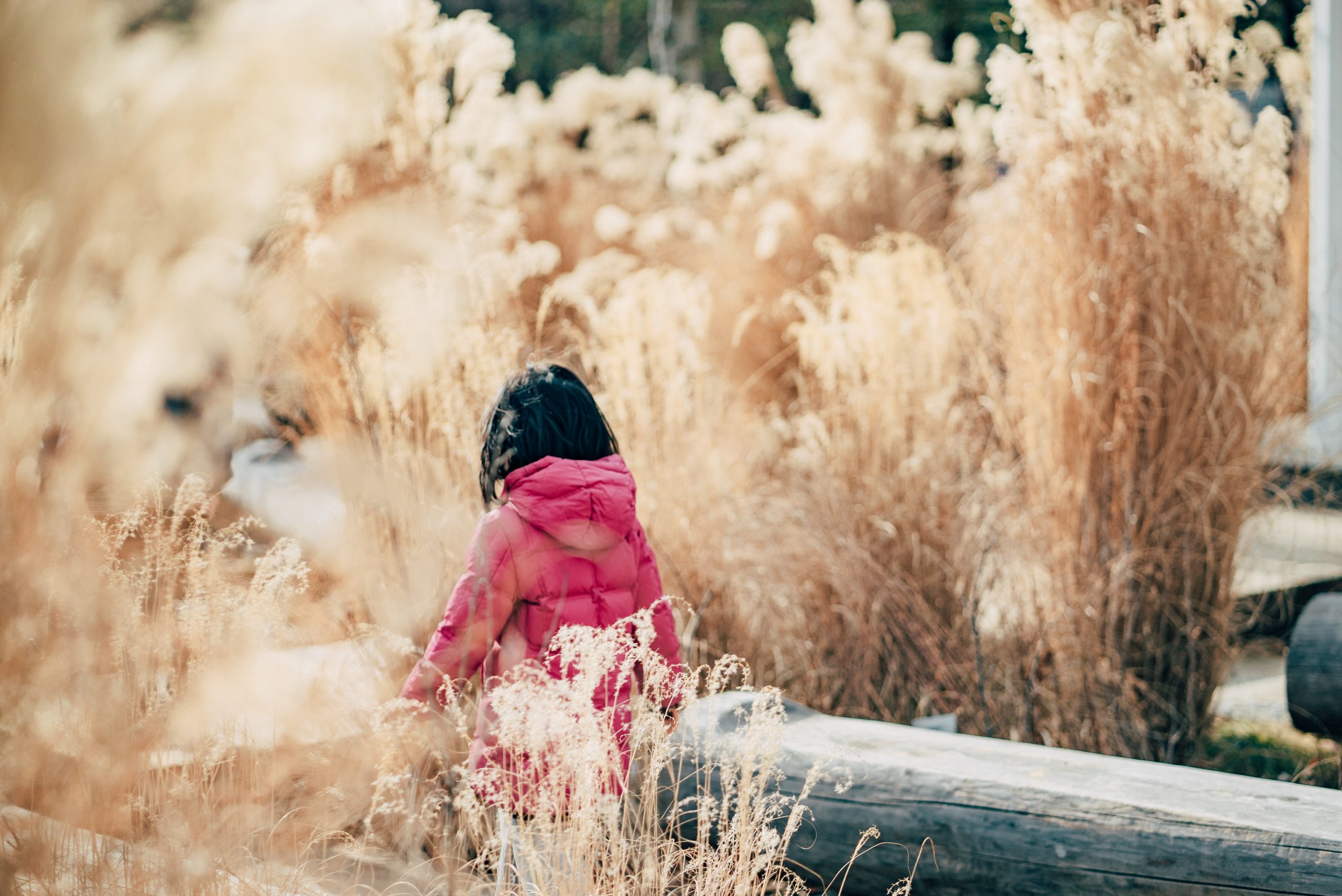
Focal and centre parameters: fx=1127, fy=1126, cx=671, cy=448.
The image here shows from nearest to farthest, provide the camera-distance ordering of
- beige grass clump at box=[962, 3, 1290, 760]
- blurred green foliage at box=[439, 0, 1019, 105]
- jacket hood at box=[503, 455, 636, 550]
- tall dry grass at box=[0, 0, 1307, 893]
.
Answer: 1. tall dry grass at box=[0, 0, 1307, 893]
2. jacket hood at box=[503, 455, 636, 550]
3. beige grass clump at box=[962, 3, 1290, 760]
4. blurred green foliage at box=[439, 0, 1019, 105]

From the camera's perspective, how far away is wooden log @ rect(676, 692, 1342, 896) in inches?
67.4

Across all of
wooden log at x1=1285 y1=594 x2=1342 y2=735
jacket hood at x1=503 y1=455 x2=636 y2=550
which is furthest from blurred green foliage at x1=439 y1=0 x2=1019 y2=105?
jacket hood at x1=503 y1=455 x2=636 y2=550

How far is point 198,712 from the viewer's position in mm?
1415

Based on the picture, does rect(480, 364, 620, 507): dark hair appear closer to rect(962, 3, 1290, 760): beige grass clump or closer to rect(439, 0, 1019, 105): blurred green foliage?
rect(962, 3, 1290, 760): beige grass clump

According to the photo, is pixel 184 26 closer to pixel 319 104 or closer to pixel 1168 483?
pixel 319 104

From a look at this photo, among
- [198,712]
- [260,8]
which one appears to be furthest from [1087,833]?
[260,8]

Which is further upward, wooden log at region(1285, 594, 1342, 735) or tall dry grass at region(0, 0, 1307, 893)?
tall dry grass at region(0, 0, 1307, 893)

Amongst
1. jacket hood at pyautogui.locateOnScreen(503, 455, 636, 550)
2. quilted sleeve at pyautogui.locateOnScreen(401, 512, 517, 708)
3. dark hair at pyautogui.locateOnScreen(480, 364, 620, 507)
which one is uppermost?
dark hair at pyautogui.locateOnScreen(480, 364, 620, 507)

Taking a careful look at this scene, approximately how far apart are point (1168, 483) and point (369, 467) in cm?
183

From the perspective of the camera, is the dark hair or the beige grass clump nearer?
the dark hair

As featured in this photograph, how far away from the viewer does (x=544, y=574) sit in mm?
1880

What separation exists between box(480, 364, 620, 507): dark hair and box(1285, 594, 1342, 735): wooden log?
202 cm

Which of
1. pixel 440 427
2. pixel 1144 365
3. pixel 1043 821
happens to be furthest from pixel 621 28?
pixel 1043 821

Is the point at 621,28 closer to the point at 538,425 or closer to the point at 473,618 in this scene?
the point at 538,425
